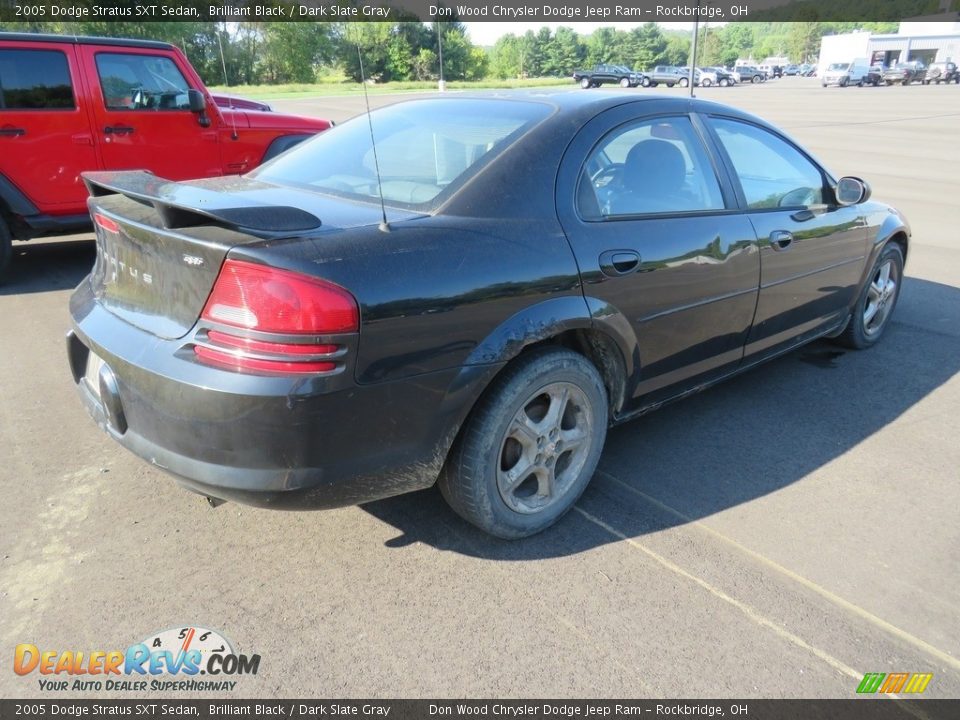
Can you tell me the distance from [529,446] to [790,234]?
6.39ft

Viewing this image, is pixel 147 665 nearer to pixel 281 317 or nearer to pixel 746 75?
pixel 281 317

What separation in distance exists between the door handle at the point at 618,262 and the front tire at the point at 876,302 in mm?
2452

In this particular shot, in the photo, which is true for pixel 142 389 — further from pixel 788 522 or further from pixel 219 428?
pixel 788 522

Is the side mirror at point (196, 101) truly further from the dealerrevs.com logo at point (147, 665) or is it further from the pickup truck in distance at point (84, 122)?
the dealerrevs.com logo at point (147, 665)

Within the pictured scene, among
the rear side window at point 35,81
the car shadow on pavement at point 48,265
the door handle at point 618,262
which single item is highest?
the rear side window at point 35,81

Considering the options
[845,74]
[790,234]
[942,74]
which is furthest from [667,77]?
[790,234]

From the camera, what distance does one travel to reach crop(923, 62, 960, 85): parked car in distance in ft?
184

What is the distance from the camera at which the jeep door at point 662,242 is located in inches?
115

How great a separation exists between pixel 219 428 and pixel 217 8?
33.4ft

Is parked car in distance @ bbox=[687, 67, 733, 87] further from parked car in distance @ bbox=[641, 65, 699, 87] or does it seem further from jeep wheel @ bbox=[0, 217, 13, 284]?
jeep wheel @ bbox=[0, 217, 13, 284]

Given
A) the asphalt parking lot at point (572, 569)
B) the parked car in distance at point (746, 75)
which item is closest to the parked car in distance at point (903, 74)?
the parked car in distance at point (746, 75)

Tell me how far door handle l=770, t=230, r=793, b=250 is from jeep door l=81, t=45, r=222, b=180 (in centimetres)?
569

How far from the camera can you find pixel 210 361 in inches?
88.4
